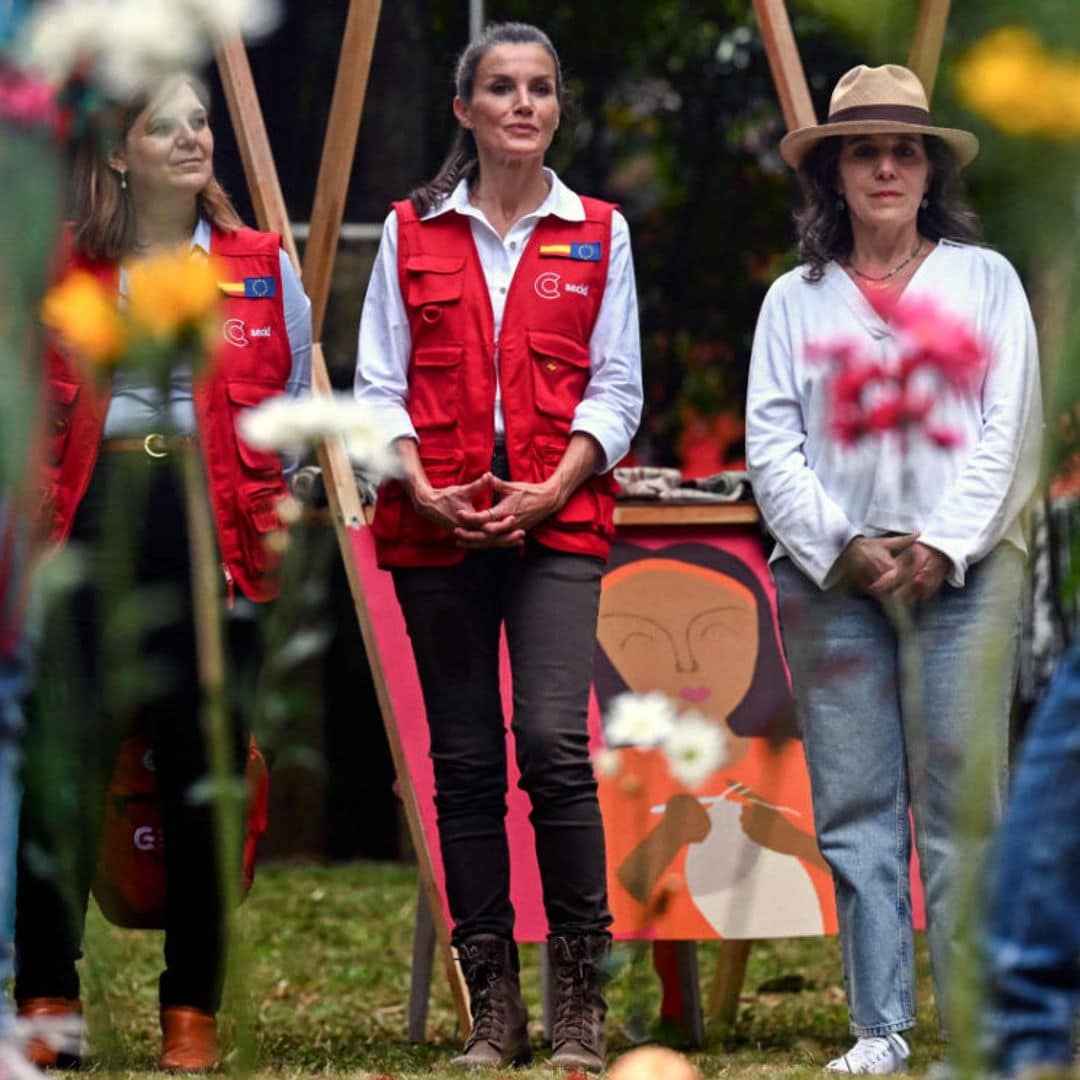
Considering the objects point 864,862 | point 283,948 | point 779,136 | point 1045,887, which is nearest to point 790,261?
point 779,136

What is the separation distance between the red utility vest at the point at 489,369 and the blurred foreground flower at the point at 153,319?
2243 mm

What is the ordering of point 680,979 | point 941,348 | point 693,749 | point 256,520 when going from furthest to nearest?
point 680,979
point 256,520
point 693,749
point 941,348

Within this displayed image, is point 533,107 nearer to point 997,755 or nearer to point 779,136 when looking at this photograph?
point 997,755

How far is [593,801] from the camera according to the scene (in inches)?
145

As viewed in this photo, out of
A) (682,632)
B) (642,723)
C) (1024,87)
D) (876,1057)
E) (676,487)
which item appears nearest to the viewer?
(1024,87)

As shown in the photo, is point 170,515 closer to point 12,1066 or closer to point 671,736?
point 671,736

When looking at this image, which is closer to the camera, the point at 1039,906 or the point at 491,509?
the point at 1039,906

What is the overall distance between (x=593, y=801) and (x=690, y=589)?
1108 millimetres

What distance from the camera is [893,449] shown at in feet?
11.4

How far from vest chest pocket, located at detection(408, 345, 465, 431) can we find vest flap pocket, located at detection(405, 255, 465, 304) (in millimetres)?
67

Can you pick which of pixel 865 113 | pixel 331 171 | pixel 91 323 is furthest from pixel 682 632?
pixel 91 323

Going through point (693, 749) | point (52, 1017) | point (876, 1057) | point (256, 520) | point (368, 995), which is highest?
point (256, 520)

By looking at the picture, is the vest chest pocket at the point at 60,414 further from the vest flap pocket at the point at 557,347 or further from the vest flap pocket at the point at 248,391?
the vest flap pocket at the point at 557,347

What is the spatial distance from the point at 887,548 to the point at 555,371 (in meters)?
0.61
